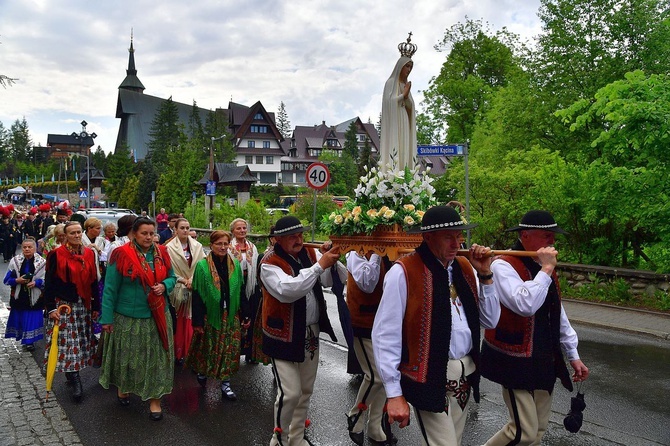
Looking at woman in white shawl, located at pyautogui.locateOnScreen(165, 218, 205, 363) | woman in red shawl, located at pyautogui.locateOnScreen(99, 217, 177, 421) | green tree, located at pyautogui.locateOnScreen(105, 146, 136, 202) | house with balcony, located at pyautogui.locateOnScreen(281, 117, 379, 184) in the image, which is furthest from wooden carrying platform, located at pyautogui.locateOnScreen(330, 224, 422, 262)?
house with balcony, located at pyautogui.locateOnScreen(281, 117, 379, 184)

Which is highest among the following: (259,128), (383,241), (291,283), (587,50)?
(259,128)

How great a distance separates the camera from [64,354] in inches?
261

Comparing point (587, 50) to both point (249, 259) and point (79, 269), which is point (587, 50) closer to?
point (249, 259)

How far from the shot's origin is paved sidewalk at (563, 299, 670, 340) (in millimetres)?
10164

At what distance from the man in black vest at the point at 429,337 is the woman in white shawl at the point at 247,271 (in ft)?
12.7

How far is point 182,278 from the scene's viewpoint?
7.30 m

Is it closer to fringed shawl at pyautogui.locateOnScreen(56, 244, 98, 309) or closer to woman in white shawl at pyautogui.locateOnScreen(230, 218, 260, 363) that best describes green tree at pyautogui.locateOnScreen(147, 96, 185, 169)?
woman in white shawl at pyautogui.locateOnScreen(230, 218, 260, 363)

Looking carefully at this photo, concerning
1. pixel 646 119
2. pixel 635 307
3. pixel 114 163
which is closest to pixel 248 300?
pixel 646 119

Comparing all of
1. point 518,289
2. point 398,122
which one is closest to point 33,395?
point 398,122

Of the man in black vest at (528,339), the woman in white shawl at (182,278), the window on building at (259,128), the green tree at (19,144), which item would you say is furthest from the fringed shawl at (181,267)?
the green tree at (19,144)

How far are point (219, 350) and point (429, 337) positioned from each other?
3.93 m

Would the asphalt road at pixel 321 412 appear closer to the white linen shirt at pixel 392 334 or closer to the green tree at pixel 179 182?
the white linen shirt at pixel 392 334

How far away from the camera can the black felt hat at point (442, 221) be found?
3295mm

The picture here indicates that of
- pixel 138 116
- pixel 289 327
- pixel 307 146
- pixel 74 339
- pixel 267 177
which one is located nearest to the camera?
pixel 289 327
